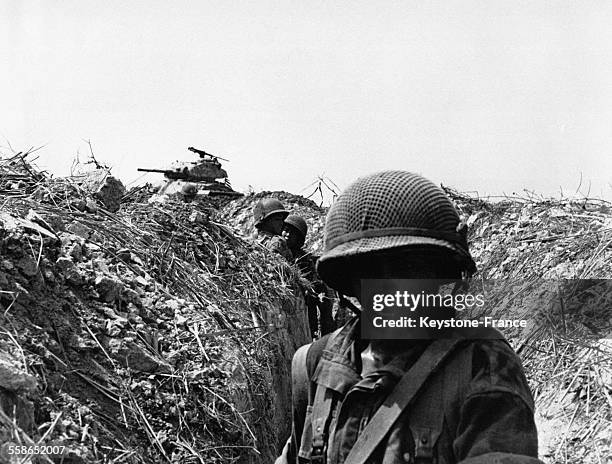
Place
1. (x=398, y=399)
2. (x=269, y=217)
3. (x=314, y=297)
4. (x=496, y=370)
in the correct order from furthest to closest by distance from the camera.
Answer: (x=269, y=217)
(x=314, y=297)
(x=398, y=399)
(x=496, y=370)

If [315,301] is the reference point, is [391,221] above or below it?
above

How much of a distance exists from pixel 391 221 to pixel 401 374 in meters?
0.45

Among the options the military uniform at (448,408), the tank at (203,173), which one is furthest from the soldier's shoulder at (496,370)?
the tank at (203,173)

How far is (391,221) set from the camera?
2.64 m

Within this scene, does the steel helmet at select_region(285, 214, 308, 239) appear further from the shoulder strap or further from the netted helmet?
the shoulder strap

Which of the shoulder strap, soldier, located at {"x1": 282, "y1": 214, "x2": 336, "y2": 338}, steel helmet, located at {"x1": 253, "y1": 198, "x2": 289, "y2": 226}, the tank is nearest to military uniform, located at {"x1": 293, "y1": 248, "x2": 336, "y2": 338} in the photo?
soldier, located at {"x1": 282, "y1": 214, "x2": 336, "y2": 338}

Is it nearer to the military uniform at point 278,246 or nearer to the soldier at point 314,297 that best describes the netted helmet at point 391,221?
the soldier at point 314,297

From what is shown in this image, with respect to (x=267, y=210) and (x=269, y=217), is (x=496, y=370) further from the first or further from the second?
(x=267, y=210)

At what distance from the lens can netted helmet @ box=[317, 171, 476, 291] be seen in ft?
8.55

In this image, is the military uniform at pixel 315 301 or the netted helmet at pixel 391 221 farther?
the military uniform at pixel 315 301

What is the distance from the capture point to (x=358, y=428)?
8.44 ft

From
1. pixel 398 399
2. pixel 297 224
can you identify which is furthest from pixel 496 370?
pixel 297 224

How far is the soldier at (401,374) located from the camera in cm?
235

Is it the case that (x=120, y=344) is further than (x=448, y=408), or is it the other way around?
(x=120, y=344)
